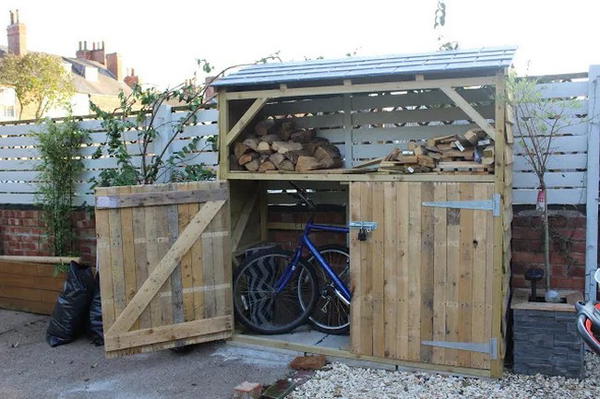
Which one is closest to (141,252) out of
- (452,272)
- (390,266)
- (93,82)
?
(390,266)

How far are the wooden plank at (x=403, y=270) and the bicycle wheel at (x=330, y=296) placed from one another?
0.85 m

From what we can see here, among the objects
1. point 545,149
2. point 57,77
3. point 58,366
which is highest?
point 57,77

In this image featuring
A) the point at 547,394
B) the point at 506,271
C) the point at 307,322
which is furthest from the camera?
the point at 307,322

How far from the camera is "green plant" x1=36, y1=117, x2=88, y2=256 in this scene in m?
6.38

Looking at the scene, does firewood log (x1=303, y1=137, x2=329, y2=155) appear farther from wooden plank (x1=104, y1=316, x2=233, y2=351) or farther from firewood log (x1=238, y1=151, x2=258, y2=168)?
wooden plank (x1=104, y1=316, x2=233, y2=351)

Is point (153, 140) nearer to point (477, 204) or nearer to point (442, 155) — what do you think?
point (442, 155)

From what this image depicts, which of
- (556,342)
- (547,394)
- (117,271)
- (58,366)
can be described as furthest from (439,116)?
(58,366)

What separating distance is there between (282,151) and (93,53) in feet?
117

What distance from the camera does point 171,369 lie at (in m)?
4.72

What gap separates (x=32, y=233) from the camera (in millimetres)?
6949

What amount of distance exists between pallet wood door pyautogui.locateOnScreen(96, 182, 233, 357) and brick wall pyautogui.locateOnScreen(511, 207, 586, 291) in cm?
241

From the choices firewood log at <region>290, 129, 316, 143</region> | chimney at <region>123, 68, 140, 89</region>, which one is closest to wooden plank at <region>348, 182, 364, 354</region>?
firewood log at <region>290, 129, 316, 143</region>

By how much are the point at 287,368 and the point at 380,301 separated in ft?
2.98

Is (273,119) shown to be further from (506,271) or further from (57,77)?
(57,77)
